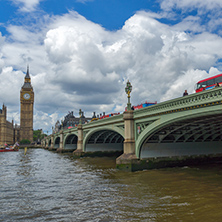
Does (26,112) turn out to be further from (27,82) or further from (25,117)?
(27,82)

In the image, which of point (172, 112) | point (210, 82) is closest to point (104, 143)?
point (210, 82)

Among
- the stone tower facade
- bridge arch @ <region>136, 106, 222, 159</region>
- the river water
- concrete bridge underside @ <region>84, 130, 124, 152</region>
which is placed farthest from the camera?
the stone tower facade

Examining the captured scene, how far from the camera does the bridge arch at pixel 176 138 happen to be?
64.4 ft

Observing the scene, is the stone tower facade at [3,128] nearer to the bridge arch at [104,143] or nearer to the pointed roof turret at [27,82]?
the pointed roof turret at [27,82]

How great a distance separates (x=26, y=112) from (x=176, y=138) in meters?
151

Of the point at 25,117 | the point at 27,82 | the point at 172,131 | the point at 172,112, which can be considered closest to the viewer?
the point at 172,112

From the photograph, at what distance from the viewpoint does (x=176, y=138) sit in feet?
78.3

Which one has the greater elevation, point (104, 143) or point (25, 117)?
point (25, 117)

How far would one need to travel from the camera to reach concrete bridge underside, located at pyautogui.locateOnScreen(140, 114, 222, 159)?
2220 centimetres

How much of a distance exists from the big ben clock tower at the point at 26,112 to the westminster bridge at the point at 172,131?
450 ft

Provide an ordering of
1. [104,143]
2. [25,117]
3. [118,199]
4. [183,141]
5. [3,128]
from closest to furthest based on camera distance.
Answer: [118,199] < [183,141] < [104,143] < [3,128] < [25,117]

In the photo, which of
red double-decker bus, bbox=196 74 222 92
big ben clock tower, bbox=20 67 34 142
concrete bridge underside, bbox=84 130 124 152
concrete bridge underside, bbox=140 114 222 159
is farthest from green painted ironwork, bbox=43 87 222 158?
big ben clock tower, bbox=20 67 34 142

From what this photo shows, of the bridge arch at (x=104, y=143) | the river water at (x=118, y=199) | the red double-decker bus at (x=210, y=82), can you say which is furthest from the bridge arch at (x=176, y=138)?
the bridge arch at (x=104, y=143)

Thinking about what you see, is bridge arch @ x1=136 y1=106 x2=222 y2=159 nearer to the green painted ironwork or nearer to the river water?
the green painted ironwork
